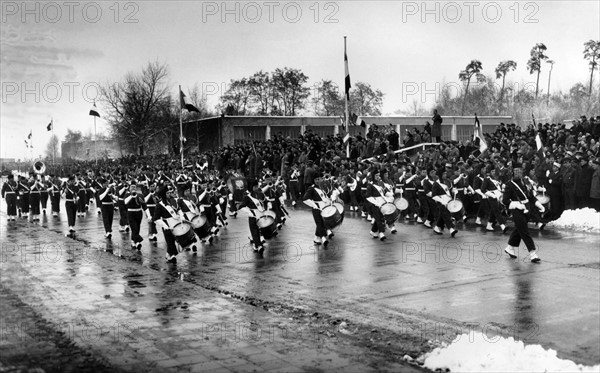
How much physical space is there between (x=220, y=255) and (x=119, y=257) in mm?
2482

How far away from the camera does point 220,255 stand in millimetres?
16938

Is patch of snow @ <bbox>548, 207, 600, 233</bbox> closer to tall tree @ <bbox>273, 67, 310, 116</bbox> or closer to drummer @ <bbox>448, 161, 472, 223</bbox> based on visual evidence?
drummer @ <bbox>448, 161, 472, 223</bbox>

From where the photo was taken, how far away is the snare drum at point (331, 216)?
709 inches

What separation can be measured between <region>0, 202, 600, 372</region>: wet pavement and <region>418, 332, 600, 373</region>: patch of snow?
29 cm

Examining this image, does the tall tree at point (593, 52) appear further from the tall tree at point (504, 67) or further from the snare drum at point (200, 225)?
the snare drum at point (200, 225)

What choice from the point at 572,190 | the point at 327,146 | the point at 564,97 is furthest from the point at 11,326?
the point at 564,97


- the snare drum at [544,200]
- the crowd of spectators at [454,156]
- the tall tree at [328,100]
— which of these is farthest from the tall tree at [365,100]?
the snare drum at [544,200]

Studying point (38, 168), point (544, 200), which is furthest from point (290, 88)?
point (544, 200)

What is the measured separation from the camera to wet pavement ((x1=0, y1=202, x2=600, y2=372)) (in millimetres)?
8148

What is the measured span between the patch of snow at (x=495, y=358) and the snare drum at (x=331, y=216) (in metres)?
10.2

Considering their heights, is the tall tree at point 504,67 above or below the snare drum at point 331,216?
above

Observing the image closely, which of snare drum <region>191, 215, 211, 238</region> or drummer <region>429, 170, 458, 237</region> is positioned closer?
snare drum <region>191, 215, 211, 238</region>

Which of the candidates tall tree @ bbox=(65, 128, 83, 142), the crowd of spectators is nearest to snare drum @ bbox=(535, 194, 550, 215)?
the crowd of spectators

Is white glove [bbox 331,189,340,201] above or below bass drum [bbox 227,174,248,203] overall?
above
